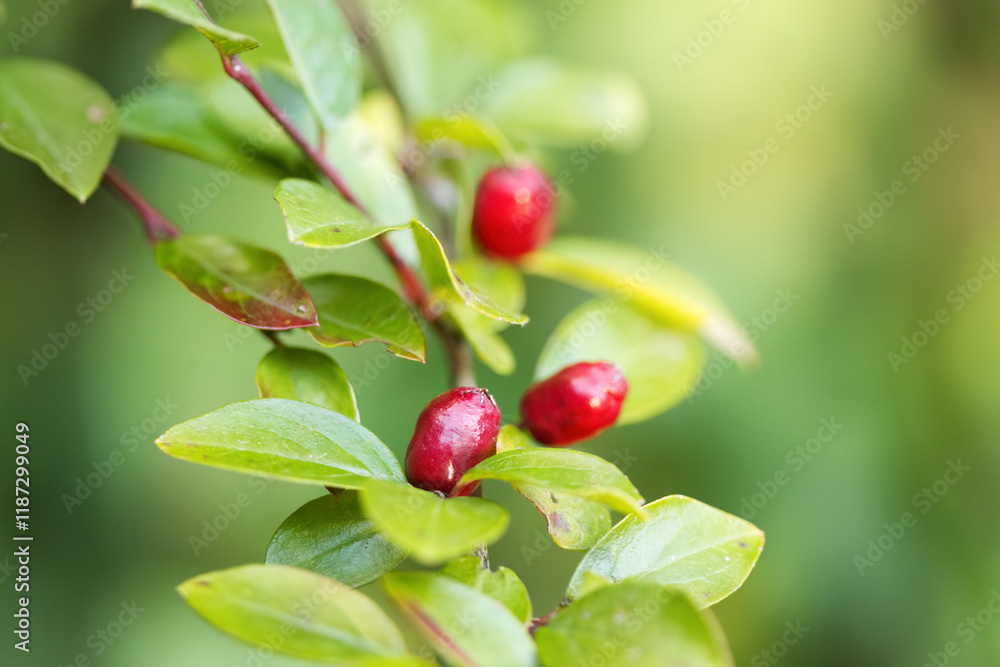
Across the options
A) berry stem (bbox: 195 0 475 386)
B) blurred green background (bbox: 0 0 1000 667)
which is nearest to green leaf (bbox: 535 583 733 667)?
berry stem (bbox: 195 0 475 386)

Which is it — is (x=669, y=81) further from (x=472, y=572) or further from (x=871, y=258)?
(x=472, y=572)

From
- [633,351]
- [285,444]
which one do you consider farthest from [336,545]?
[633,351]

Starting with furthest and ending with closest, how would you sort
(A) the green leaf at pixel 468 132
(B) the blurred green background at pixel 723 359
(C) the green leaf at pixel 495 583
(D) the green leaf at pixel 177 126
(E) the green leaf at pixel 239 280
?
(B) the blurred green background at pixel 723 359 → (A) the green leaf at pixel 468 132 → (D) the green leaf at pixel 177 126 → (E) the green leaf at pixel 239 280 → (C) the green leaf at pixel 495 583

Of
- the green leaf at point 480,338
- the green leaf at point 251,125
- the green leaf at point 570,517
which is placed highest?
the green leaf at point 480,338

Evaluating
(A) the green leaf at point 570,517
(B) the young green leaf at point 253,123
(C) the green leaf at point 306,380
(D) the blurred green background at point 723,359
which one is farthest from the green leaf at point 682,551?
(D) the blurred green background at point 723,359

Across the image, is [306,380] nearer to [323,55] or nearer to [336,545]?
[336,545]

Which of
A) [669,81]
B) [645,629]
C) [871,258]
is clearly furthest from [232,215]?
[871,258]

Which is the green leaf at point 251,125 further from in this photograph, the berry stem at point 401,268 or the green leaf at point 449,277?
the green leaf at point 449,277
